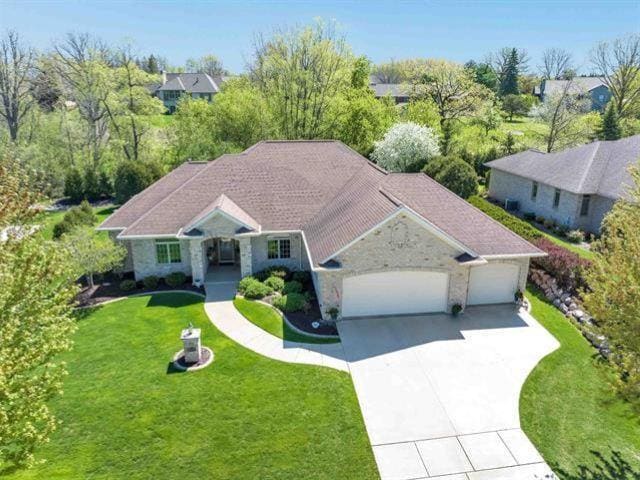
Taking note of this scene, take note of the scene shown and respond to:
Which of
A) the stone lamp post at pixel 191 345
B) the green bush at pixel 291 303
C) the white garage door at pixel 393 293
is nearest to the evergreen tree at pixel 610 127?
the white garage door at pixel 393 293

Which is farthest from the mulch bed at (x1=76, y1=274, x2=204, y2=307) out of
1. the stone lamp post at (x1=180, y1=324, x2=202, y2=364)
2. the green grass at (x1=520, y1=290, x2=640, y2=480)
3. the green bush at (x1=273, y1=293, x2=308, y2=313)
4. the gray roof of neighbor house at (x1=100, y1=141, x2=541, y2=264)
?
the green grass at (x1=520, y1=290, x2=640, y2=480)

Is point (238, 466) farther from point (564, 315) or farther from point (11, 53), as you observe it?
point (11, 53)

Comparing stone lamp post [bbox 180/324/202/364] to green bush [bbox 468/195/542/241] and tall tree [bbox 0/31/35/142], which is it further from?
tall tree [bbox 0/31/35/142]

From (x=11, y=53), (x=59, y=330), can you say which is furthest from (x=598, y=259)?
(x=11, y=53)

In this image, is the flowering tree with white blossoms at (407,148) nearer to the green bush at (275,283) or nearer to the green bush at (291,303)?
the green bush at (275,283)

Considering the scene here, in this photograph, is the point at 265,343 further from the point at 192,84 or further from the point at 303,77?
the point at 192,84

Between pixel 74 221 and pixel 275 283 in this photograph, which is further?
pixel 74 221

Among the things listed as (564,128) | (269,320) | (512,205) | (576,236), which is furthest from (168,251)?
(564,128)
